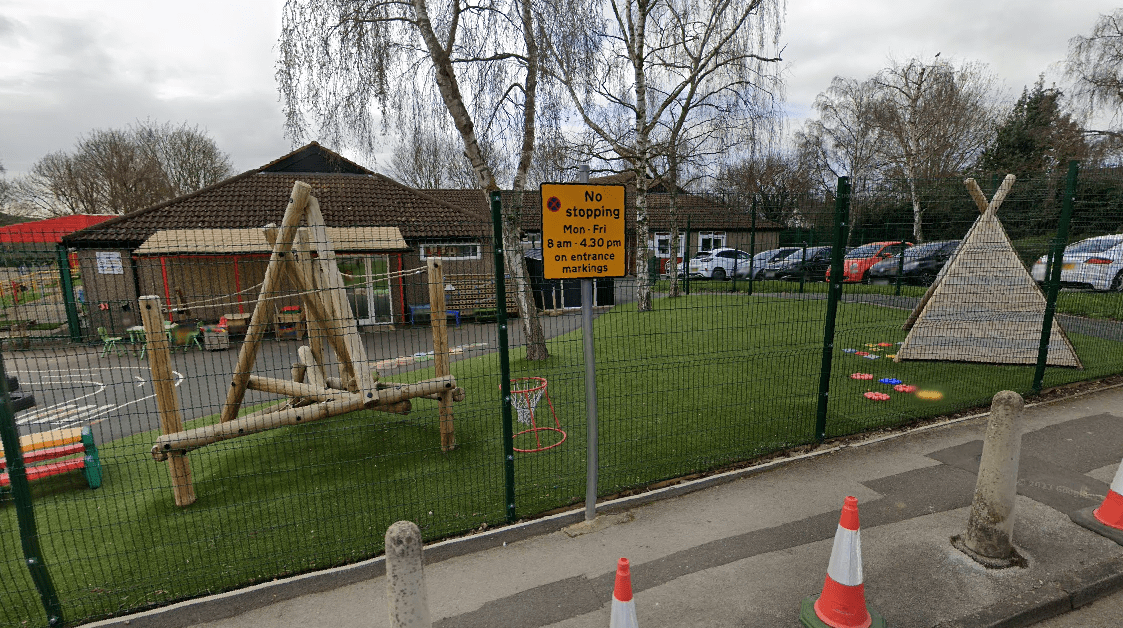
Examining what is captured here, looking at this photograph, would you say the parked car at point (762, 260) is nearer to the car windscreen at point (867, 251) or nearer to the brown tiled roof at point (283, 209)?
the car windscreen at point (867, 251)

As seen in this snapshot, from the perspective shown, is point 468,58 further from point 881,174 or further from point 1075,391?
point 881,174

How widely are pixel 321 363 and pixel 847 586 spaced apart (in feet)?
17.1

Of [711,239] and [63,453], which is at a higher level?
[711,239]

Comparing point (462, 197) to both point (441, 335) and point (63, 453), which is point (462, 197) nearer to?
point (441, 335)

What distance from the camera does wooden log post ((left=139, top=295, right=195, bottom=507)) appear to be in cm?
442

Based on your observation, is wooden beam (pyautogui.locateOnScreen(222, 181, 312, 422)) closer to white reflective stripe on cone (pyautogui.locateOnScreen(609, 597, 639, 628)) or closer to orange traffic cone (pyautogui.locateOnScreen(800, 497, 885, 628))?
white reflective stripe on cone (pyautogui.locateOnScreen(609, 597, 639, 628))

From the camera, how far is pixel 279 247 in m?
4.73

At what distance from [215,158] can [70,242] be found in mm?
25607

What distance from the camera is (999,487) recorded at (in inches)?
133

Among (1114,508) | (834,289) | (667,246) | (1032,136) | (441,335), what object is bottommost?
(1114,508)

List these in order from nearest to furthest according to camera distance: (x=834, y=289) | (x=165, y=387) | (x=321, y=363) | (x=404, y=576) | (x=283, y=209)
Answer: (x=404, y=576)
(x=165, y=387)
(x=834, y=289)
(x=321, y=363)
(x=283, y=209)

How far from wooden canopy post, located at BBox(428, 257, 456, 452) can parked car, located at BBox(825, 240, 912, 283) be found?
3888mm

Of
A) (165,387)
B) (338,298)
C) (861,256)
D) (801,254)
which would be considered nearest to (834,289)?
(801,254)

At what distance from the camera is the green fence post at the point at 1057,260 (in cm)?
587
